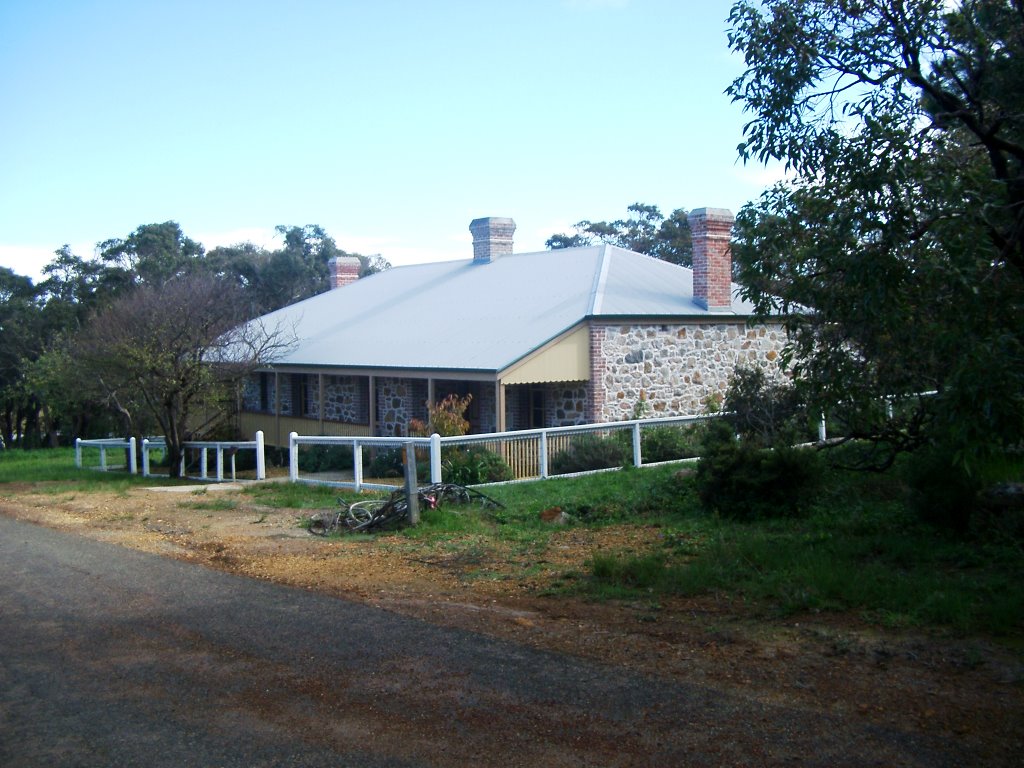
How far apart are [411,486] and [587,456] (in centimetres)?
520

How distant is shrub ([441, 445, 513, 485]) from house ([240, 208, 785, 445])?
7.32 feet

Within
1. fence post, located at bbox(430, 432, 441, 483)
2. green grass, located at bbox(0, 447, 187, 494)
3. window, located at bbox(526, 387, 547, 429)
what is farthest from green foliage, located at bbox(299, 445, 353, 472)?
fence post, located at bbox(430, 432, 441, 483)

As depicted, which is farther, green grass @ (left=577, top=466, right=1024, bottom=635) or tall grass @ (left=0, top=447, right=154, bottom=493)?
tall grass @ (left=0, top=447, right=154, bottom=493)

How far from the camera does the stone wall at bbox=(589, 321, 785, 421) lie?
19594mm

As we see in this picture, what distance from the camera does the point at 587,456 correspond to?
16641mm

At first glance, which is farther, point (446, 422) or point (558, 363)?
point (558, 363)

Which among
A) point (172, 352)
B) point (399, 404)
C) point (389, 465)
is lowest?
point (389, 465)

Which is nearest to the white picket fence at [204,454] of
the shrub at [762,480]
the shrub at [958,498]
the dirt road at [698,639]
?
the dirt road at [698,639]

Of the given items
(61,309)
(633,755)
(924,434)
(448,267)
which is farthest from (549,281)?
(61,309)

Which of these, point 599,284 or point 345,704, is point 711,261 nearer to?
point 599,284

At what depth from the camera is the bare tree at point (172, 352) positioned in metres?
20.6

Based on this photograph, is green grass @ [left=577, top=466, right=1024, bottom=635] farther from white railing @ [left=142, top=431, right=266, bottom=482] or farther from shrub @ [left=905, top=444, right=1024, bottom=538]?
white railing @ [left=142, top=431, right=266, bottom=482]

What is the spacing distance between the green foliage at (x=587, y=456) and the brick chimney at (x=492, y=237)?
36.8 feet

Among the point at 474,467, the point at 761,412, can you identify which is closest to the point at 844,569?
the point at 761,412
